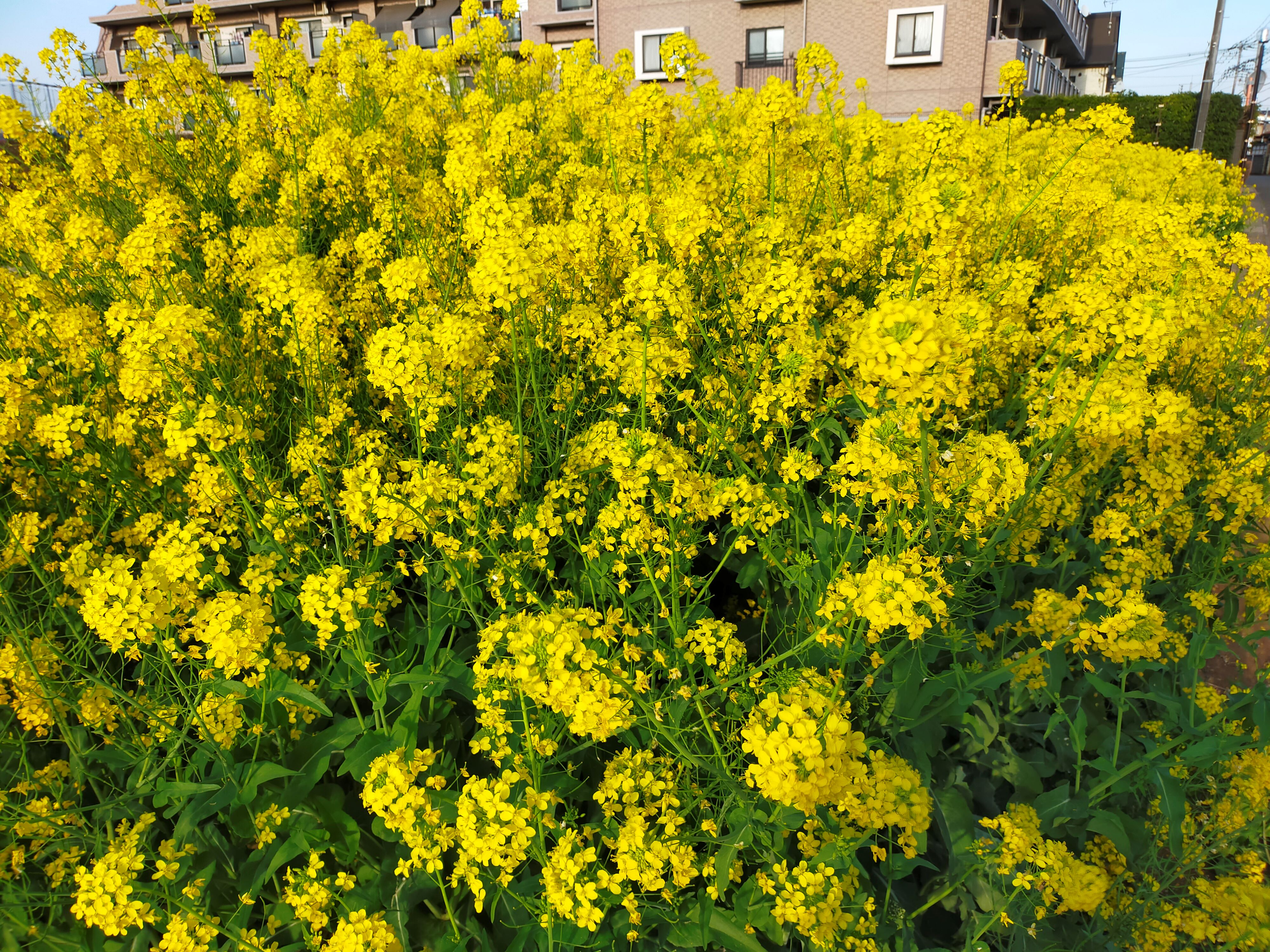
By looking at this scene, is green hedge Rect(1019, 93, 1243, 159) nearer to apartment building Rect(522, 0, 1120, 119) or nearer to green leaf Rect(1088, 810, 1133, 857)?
apartment building Rect(522, 0, 1120, 119)

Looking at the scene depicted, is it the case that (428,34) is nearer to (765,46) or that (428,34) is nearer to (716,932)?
(765,46)

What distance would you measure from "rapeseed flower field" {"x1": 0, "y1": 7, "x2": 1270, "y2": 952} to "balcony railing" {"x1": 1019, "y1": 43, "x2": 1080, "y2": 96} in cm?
2389

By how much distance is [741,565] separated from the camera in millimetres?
2980

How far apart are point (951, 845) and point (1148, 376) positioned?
327 centimetres

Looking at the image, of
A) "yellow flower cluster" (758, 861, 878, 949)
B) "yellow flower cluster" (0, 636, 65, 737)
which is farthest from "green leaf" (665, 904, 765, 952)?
"yellow flower cluster" (0, 636, 65, 737)

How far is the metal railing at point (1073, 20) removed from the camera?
28.8m

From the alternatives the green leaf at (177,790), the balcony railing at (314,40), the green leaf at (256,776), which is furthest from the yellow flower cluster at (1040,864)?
the balcony railing at (314,40)

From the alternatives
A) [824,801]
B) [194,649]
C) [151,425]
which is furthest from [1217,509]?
[151,425]

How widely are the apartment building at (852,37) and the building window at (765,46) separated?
1.2 inches

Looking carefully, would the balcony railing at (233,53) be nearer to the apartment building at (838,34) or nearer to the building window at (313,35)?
the building window at (313,35)

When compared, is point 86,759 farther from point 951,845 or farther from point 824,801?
point 951,845

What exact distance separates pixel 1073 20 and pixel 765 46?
22.8 meters

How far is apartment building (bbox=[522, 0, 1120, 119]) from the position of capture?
22531 mm

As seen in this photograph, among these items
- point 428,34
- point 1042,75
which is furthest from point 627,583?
point 428,34
